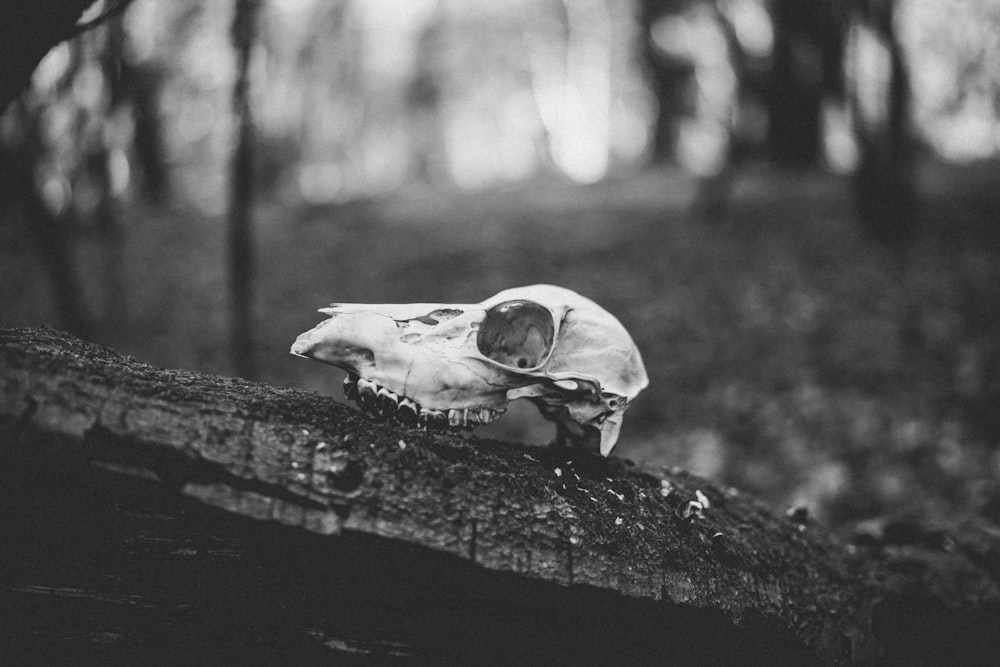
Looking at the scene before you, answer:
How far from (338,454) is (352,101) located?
27.2 m

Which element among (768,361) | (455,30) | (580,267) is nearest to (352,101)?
(455,30)

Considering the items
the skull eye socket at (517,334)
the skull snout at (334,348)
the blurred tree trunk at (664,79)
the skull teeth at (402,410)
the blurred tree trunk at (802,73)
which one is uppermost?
the blurred tree trunk at (664,79)

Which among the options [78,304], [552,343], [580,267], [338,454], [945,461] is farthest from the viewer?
[580,267]

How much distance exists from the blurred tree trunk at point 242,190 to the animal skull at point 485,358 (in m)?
5.30

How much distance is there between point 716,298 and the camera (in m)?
8.49

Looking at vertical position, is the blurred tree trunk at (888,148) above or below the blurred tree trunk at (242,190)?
above

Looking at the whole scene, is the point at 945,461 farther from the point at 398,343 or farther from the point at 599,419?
the point at 398,343

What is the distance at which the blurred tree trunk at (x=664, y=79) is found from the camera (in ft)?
50.2

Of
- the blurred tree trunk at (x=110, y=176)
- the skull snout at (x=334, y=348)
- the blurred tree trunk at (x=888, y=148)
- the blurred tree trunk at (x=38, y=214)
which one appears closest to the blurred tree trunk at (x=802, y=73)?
the blurred tree trunk at (x=888, y=148)

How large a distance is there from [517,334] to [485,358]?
0.45 m

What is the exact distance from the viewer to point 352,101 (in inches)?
1037

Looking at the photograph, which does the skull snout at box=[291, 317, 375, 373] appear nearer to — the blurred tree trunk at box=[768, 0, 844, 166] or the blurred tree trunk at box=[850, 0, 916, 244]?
the blurred tree trunk at box=[850, 0, 916, 244]

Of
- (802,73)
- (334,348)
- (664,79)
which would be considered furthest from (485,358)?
(664,79)

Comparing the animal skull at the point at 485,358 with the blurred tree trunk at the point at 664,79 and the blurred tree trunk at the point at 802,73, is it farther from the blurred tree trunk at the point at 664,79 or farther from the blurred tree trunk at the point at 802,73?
the blurred tree trunk at the point at 664,79
